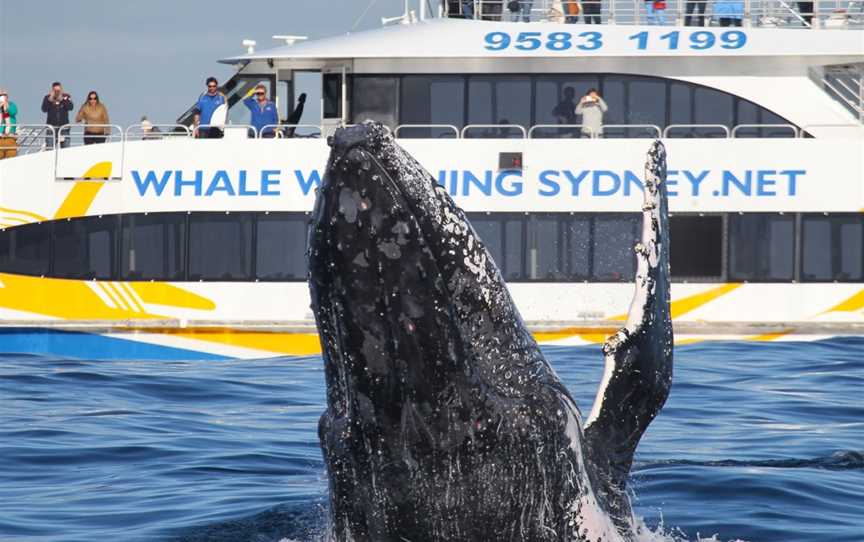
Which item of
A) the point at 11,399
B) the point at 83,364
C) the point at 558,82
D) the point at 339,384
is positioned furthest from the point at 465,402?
the point at 558,82

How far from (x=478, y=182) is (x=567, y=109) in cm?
303

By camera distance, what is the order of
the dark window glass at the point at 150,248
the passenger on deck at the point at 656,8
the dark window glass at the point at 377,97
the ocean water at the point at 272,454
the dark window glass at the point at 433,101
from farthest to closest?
the passenger on deck at the point at 656,8 < the dark window glass at the point at 377,97 < the dark window glass at the point at 433,101 < the dark window glass at the point at 150,248 < the ocean water at the point at 272,454

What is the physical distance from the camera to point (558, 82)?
2473 cm

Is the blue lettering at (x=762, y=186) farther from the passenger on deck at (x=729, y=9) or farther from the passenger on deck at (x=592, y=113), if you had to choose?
the passenger on deck at (x=729, y=9)

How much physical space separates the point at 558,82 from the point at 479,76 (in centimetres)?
139

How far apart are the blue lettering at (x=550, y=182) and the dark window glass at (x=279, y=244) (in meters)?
3.86

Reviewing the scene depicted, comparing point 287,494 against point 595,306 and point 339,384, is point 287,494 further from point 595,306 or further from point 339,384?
point 595,306

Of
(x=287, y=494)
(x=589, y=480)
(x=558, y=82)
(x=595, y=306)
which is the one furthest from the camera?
(x=558, y=82)

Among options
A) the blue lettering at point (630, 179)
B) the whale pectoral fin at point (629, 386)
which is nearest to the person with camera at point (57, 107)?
the blue lettering at point (630, 179)

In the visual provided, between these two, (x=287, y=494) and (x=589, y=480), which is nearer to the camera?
(x=589, y=480)

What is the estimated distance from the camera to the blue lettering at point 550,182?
74.0 feet

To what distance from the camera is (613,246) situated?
73.9ft

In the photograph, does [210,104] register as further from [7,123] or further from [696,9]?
[696,9]

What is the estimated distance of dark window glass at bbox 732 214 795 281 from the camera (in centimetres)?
2261
